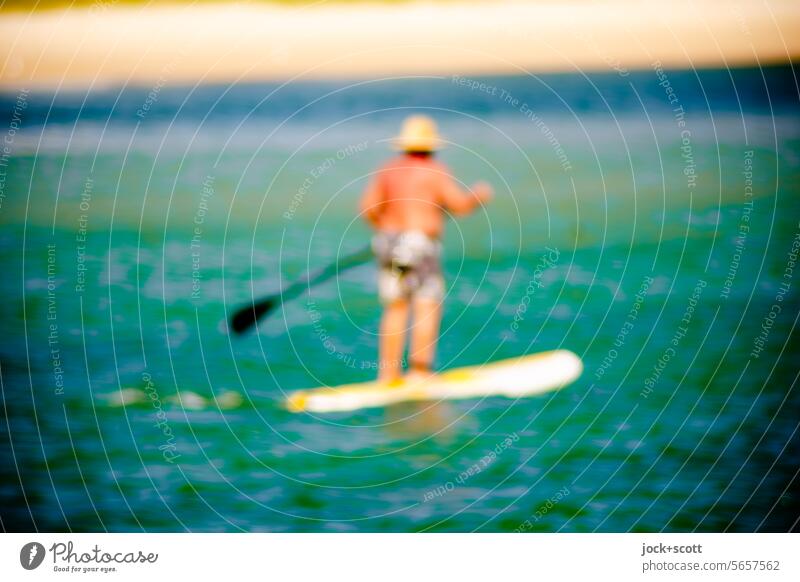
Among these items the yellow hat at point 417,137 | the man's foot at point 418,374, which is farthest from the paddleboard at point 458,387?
the yellow hat at point 417,137

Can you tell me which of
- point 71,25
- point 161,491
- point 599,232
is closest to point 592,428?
point 161,491

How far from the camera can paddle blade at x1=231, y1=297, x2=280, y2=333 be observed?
21.5ft

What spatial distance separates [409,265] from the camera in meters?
5.97

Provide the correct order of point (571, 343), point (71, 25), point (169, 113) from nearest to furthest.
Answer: point (571, 343) < point (71, 25) < point (169, 113)

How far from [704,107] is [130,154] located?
749cm

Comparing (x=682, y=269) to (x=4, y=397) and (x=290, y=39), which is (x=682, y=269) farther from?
(x=290, y=39)

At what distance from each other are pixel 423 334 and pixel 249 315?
115cm

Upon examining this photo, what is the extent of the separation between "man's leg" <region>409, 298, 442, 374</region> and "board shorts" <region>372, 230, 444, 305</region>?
5 cm

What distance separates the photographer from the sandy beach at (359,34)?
6.10 m

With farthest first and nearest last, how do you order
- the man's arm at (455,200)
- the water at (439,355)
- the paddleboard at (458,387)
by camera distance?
the man's arm at (455,200) → the paddleboard at (458,387) → the water at (439,355)

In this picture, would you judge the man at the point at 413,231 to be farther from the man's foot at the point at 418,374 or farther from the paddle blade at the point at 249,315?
the paddle blade at the point at 249,315

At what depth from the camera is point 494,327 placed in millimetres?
6766
